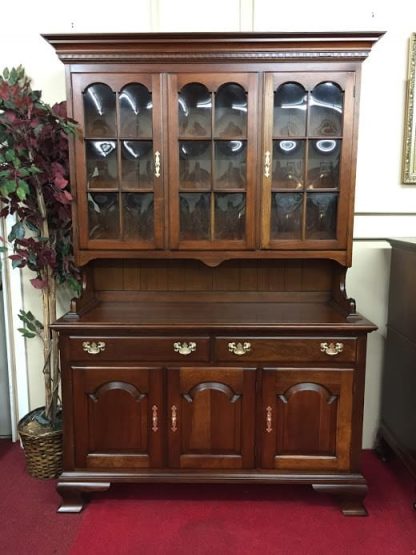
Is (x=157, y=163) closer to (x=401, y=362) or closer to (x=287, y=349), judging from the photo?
(x=287, y=349)

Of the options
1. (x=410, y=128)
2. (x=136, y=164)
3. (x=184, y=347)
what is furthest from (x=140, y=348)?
(x=410, y=128)

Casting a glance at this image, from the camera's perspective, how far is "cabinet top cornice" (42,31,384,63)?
1634 mm

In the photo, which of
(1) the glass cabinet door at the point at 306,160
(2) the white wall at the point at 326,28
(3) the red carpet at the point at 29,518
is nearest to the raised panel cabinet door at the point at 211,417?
(3) the red carpet at the point at 29,518

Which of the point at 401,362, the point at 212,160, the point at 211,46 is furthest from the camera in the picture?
the point at 401,362

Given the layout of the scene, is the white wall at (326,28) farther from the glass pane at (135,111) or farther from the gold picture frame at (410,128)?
the glass pane at (135,111)

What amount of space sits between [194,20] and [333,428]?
1.95 m

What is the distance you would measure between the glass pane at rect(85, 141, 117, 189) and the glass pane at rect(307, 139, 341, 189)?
83 cm

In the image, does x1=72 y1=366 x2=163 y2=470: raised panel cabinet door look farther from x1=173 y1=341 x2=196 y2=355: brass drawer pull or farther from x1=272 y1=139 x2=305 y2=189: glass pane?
x1=272 y1=139 x2=305 y2=189: glass pane

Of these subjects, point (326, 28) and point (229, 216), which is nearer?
point (229, 216)

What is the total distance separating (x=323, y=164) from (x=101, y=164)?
95 cm

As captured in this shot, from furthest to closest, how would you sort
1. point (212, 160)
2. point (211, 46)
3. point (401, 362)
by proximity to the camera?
point (401, 362), point (212, 160), point (211, 46)

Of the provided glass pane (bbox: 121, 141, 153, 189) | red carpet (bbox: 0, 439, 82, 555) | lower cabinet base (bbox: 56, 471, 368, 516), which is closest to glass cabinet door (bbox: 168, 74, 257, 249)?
glass pane (bbox: 121, 141, 153, 189)

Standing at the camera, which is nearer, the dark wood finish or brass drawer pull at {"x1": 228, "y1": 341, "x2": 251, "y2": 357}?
brass drawer pull at {"x1": 228, "y1": 341, "x2": 251, "y2": 357}

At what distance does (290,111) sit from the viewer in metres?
1.75
